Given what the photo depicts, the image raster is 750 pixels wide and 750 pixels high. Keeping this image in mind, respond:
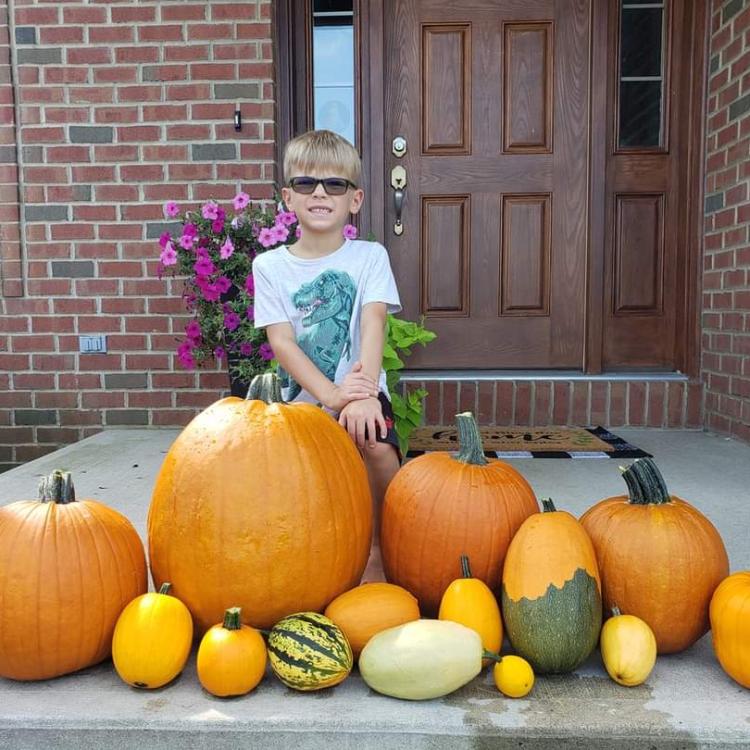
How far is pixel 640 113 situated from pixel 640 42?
370 millimetres

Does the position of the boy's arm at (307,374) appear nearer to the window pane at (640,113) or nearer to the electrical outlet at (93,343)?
the electrical outlet at (93,343)

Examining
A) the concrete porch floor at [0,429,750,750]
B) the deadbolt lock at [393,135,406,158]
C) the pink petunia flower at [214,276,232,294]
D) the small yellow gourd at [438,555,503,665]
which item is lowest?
the concrete porch floor at [0,429,750,750]

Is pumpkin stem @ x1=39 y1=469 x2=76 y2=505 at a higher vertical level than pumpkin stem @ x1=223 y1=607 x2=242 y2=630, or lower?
higher

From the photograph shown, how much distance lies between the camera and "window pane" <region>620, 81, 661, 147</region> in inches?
149

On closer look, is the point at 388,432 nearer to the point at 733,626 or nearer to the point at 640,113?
the point at 733,626

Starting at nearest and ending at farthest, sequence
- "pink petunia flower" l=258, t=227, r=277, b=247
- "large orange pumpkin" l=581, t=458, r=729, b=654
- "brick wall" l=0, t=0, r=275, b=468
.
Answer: "large orange pumpkin" l=581, t=458, r=729, b=654
"pink petunia flower" l=258, t=227, r=277, b=247
"brick wall" l=0, t=0, r=275, b=468

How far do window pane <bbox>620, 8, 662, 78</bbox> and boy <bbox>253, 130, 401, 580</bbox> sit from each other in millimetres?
2547

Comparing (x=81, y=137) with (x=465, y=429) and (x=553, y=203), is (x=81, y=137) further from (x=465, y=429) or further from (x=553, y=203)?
(x=465, y=429)

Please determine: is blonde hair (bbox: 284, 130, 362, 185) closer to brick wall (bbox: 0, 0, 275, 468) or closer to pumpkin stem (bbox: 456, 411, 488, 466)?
pumpkin stem (bbox: 456, 411, 488, 466)

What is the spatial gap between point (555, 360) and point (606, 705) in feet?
9.50

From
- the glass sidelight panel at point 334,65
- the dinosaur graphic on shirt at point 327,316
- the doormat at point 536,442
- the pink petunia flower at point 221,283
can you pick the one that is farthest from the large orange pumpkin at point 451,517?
the glass sidelight panel at point 334,65

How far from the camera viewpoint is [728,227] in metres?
3.40

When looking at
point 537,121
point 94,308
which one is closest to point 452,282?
point 537,121

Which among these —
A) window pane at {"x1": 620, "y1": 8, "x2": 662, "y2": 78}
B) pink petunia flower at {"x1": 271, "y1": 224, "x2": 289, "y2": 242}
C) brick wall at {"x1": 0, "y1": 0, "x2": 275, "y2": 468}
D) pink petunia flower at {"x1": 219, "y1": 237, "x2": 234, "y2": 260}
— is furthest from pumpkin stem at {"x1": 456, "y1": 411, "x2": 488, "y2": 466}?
window pane at {"x1": 620, "y1": 8, "x2": 662, "y2": 78}
